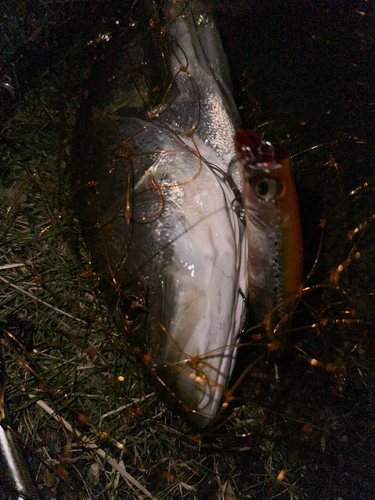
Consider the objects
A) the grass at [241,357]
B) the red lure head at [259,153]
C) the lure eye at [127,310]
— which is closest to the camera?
the red lure head at [259,153]

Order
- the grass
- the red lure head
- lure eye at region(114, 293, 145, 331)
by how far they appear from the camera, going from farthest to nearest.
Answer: the grass < lure eye at region(114, 293, 145, 331) < the red lure head

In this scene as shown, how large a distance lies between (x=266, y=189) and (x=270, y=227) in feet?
0.46

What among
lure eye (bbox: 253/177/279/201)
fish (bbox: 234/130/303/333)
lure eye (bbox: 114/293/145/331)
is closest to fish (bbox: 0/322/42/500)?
lure eye (bbox: 114/293/145/331)

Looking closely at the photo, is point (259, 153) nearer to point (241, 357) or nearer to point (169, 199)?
point (169, 199)

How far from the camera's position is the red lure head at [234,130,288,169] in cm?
113

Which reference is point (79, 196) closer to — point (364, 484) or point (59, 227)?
point (59, 227)

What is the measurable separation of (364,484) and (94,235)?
1.58 metres

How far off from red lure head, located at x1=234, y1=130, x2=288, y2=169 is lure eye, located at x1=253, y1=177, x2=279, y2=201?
5cm

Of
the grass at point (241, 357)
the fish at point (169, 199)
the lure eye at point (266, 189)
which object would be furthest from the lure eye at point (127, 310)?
the lure eye at point (266, 189)

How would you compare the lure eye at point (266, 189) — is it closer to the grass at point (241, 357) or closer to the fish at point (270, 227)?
the fish at point (270, 227)

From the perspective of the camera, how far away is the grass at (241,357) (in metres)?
1.49

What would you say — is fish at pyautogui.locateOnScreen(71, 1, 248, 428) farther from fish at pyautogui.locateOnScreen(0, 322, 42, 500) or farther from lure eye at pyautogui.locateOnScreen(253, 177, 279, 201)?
fish at pyautogui.locateOnScreen(0, 322, 42, 500)

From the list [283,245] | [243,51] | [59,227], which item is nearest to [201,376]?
[283,245]

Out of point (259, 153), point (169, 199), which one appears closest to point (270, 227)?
point (259, 153)
